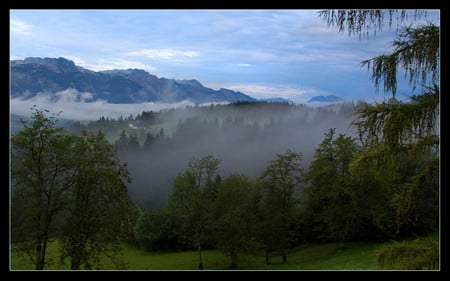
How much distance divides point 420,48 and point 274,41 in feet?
33.6

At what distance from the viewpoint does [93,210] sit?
1373 cm

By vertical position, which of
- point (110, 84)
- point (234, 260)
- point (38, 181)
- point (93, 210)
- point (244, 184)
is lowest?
point (234, 260)

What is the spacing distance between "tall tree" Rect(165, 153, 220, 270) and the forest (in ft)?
0.26

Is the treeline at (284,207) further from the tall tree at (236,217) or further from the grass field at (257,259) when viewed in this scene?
the grass field at (257,259)

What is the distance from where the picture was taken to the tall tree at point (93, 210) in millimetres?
13367

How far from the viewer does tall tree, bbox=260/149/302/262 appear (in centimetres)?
2419

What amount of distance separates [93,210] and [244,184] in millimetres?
12425

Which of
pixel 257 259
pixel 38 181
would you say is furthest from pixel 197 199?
pixel 38 181

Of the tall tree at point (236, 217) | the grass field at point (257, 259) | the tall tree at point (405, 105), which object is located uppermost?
the tall tree at point (405, 105)

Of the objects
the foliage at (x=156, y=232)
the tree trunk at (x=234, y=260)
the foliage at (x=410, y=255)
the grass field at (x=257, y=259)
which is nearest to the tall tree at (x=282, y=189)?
the grass field at (x=257, y=259)

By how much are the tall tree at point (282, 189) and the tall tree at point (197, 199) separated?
11.2 feet

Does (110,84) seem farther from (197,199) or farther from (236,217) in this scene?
(236,217)

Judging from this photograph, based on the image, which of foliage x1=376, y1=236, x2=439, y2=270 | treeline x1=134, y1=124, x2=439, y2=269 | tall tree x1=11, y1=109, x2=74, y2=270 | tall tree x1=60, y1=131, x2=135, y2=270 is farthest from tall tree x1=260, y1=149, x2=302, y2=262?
foliage x1=376, y1=236, x2=439, y2=270
